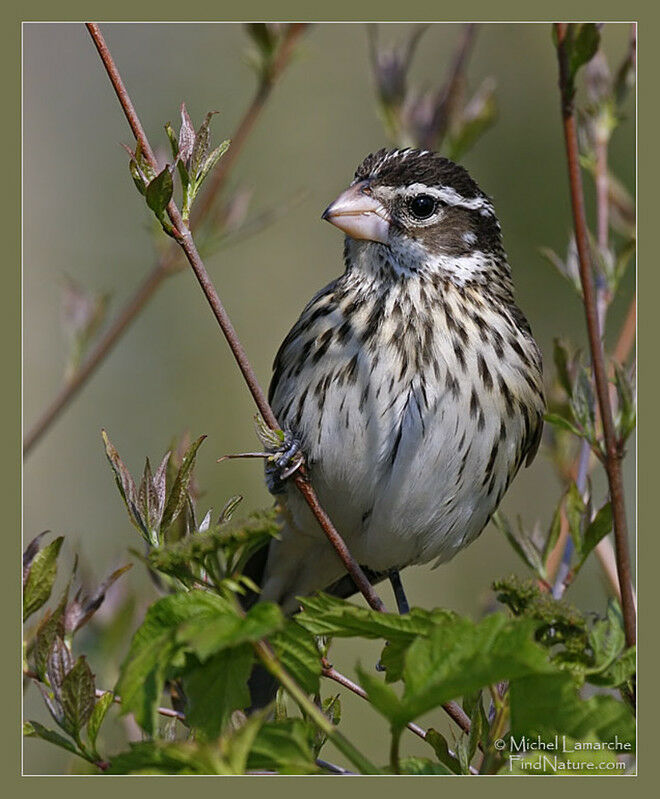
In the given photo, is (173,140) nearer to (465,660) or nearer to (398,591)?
(465,660)

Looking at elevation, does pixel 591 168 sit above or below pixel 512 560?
above

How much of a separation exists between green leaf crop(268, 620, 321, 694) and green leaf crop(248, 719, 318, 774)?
117mm

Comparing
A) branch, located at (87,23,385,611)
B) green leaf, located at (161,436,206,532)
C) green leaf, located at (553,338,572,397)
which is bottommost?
green leaf, located at (161,436,206,532)

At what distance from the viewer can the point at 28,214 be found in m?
3.23

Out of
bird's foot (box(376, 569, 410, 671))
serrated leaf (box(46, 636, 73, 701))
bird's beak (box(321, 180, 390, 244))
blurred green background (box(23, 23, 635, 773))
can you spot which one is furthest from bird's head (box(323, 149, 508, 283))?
serrated leaf (box(46, 636, 73, 701))

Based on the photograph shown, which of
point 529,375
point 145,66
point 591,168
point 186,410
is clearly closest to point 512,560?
point 186,410

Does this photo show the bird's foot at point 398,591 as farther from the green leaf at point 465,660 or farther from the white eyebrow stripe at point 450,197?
the green leaf at point 465,660

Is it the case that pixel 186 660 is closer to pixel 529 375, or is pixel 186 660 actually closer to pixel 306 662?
pixel 306 662

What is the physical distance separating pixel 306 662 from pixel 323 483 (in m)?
1.37

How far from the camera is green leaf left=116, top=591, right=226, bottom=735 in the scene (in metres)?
1.58

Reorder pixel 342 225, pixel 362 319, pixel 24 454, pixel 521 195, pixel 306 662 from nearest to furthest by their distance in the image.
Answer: pixel 306 662 → pixel 24 454 → pixel 342 225 → pixel 362 319 → pixel 521 195

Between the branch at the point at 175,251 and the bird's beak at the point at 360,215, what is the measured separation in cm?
28

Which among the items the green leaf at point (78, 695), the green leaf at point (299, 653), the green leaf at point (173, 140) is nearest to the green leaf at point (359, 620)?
the green leaf at point (299, 653)

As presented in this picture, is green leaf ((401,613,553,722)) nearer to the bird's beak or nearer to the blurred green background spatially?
the blurred green background
